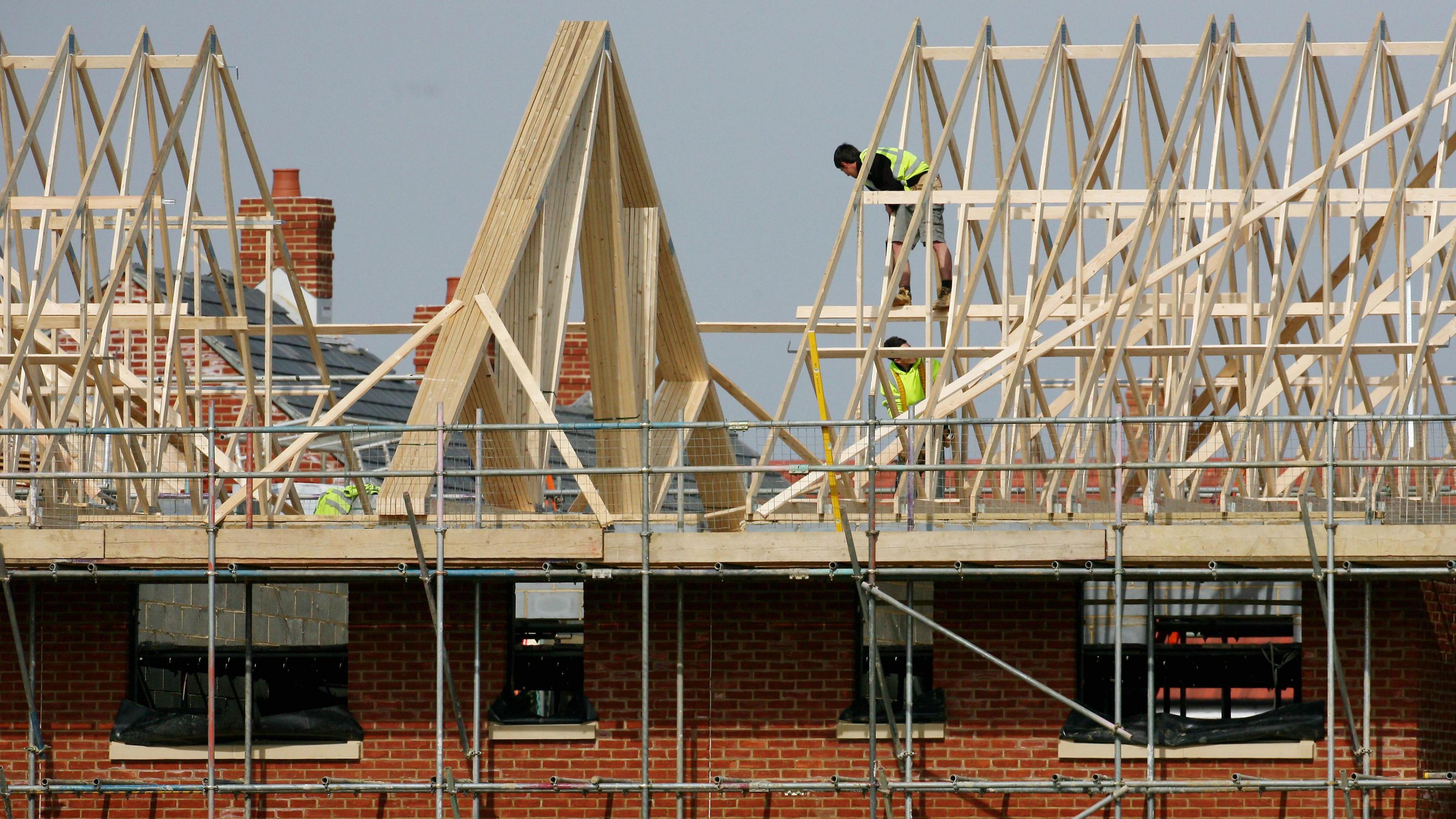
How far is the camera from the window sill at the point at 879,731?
15.9 m

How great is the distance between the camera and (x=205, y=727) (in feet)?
52.9

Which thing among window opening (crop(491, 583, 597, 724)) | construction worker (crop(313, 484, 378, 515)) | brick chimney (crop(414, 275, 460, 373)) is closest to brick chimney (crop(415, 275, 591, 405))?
brick chimney (crop(414, 275, 460, 373))

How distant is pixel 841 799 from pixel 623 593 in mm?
2157

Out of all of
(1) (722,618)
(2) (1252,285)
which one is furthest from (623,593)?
(2) (1252,285)

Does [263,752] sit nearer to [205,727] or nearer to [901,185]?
[205,727]

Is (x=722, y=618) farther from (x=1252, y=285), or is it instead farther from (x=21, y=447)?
(x=21, y=447)

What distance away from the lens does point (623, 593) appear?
632 inches

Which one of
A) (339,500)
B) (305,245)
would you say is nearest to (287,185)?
(305,245)

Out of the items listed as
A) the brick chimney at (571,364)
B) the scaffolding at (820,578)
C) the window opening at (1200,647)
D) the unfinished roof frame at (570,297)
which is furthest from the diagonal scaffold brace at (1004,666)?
the brick chimney at (571,364)

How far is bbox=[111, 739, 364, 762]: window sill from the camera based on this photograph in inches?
630

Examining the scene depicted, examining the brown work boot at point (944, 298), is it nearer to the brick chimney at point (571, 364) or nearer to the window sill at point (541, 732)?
the window sill at point (541, 732)

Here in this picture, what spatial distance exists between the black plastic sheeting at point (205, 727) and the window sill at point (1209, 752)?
5.18 m

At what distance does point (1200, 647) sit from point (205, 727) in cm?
737

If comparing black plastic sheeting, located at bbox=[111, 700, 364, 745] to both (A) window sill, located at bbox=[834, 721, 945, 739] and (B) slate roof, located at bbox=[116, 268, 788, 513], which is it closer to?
(A) window sill, located at bbox=[834, 721, 945, 739]
